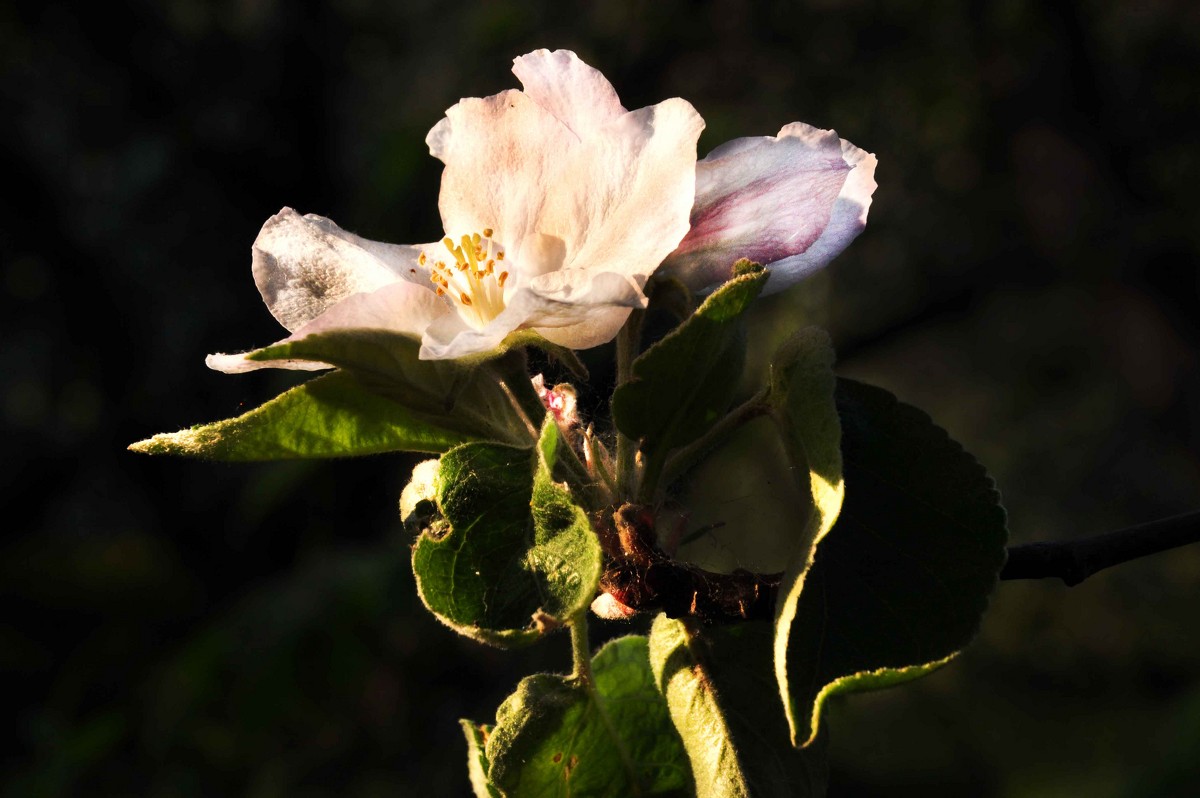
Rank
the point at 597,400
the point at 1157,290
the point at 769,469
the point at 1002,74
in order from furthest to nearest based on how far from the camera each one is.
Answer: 1. the point at 1002,74
2. the point at 1157,290
3. the point at 769,469
4. the point at 597,400

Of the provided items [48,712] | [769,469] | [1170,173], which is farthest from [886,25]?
[48,712]

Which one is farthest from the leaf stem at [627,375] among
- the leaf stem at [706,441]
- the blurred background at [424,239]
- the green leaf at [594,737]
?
the blurred background at [424,239]

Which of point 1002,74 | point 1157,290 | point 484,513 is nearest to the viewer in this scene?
point 484,513

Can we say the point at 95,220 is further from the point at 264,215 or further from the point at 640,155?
the point at 640,155

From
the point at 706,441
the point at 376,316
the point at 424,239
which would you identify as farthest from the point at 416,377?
the point at 424,239

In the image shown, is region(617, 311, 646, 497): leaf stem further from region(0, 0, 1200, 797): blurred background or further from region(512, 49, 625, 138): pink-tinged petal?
region(0, 0, 1200, 797): blurred background

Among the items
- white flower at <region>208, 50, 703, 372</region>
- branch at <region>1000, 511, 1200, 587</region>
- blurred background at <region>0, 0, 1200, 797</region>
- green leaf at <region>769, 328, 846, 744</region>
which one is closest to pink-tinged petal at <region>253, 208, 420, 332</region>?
white flower at <region>208, 50, 703, 372</region>

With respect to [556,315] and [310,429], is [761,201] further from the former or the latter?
[310,429]
